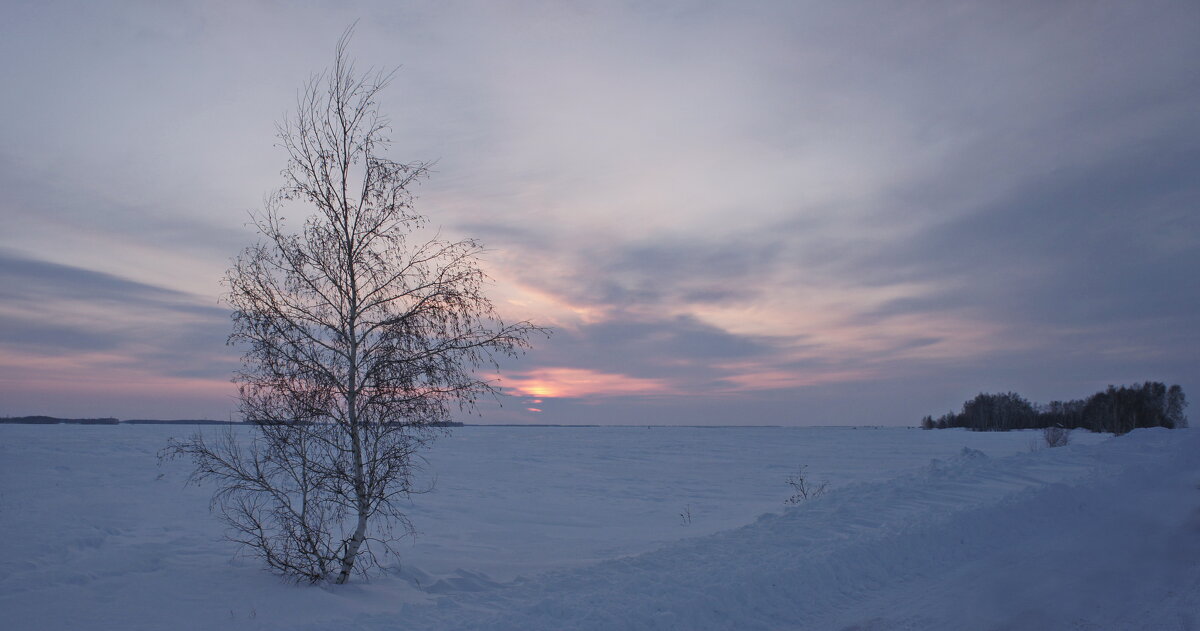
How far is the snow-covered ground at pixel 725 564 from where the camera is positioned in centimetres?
581

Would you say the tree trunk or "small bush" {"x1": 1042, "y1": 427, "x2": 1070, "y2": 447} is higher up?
"small bush" {"x1": 1042, "y1": 427, "x2": 1070, "y2": 447}

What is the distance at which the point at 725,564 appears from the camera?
1044 centimetres

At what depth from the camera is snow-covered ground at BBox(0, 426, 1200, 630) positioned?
5809 mm

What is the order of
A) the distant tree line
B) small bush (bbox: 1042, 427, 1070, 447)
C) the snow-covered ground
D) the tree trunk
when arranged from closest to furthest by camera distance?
the snow-covered ground, the tree trunk, small bush (bbox: 1042, 427, 1070, 447), the distant tree line

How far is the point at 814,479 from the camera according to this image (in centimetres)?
3431

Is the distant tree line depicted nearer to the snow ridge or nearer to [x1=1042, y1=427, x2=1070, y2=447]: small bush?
[x1=1042, y1=427, x2=1070, y2=447]: small bush

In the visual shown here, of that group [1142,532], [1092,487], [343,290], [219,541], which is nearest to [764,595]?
[1142,532]

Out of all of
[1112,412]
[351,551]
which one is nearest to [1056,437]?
[351,551]

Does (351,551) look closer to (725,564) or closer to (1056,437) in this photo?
(725,564)

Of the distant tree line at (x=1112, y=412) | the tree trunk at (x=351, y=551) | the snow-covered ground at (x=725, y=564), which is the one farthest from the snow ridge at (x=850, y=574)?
the distant tree line at (x=1112, y=412)

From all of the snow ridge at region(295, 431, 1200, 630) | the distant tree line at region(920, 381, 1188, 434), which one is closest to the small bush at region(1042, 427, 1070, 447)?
the distant tree line at region(920, 381, 1188, 434)

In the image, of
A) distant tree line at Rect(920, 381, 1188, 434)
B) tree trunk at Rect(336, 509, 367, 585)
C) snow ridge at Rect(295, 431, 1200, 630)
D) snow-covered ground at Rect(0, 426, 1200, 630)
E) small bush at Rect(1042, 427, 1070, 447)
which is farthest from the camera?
distant tree line at Rect(920, 381, 1188, 434)

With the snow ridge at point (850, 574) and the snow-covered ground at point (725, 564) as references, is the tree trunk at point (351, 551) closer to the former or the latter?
the snow-covered ground at point (725, 564)

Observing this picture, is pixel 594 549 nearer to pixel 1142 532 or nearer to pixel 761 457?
pixel 1142 532
